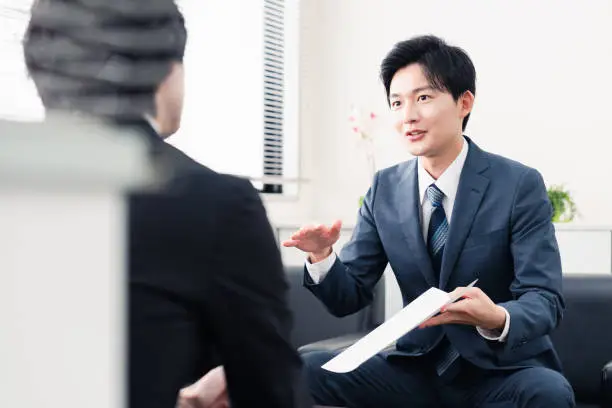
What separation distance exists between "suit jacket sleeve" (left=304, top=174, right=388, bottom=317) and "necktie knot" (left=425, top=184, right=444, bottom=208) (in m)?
0.16

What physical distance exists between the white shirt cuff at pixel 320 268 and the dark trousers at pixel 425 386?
0.63 feet

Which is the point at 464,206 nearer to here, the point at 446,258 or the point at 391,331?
the point at 446,258

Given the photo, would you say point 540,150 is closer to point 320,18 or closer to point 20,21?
point 320,18

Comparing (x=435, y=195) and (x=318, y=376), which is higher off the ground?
(x=435, y=195)

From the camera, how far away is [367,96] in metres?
4.02

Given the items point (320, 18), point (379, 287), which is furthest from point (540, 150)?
point (379, 287)

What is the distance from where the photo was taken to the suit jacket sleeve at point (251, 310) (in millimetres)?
678

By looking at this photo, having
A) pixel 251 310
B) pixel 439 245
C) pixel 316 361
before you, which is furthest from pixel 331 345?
pixel 251 310

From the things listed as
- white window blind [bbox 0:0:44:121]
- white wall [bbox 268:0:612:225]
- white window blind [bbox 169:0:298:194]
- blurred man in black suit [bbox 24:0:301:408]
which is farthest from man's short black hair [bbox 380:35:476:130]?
white wall [bbox 268:0:612:225]

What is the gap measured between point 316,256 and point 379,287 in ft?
1.90

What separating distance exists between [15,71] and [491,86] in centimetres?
348

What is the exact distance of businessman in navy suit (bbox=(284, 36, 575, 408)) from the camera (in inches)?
66.2

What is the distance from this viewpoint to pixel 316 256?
5.84 feet

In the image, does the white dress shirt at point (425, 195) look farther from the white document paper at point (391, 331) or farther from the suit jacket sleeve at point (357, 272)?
the white document paper at point (391, 331)
